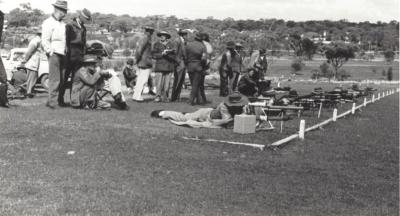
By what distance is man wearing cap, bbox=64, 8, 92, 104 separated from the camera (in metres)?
13.8

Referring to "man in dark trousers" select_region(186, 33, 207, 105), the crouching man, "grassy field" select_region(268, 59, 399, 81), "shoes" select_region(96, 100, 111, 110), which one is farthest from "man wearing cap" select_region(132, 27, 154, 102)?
"grassy field" select_region(268, 59, 399, 81)

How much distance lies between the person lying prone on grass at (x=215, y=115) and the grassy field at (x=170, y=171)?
35 cm

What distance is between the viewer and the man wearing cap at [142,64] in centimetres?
1733

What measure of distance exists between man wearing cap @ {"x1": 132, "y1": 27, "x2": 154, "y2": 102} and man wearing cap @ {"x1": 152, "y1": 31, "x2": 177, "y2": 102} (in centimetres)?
49

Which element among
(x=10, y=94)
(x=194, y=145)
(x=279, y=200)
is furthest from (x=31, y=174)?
(x=10, y=94)

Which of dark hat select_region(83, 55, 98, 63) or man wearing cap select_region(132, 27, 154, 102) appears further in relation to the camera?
man wearing cap select_region(132, 27, 154, 102)

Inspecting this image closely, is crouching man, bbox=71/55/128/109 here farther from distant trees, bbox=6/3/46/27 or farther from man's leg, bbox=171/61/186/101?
distant trees, bbox=6/3/46/27

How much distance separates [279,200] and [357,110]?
15.9 meters

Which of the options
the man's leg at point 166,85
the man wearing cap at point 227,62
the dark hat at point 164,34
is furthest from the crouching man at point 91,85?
the man wearing cap at point 227,62

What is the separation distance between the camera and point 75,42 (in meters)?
13.9

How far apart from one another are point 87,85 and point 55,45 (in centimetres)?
110

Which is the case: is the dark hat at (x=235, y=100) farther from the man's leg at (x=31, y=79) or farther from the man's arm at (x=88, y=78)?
the man's leg at (x=31, y=79)

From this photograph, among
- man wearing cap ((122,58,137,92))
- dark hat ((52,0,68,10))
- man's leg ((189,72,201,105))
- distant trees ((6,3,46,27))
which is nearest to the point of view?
dark hat ((52,0,68,10))

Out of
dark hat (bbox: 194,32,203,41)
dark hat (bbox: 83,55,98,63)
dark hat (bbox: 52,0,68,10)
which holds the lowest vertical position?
dark hat (bbox: 83,55,98,63)
